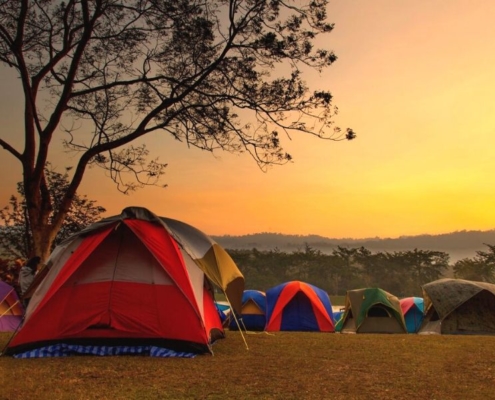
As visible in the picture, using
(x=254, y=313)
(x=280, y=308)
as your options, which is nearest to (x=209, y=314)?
(x=280, y=308)

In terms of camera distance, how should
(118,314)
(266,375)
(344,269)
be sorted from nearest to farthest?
(266,375) → (118,314) → (344,269)

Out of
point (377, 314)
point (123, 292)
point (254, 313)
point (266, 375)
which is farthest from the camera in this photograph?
point (254, 313)

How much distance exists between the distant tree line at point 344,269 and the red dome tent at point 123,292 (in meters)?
47.0

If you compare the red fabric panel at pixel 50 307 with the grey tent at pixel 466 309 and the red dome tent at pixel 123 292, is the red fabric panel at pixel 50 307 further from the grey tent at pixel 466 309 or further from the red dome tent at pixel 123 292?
the grey tent at pixel 466 309

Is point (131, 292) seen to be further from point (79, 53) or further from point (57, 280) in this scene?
point (79, 53)

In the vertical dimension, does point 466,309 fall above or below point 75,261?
below

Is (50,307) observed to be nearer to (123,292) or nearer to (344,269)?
(123,292)

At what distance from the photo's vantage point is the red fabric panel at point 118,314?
285 inches

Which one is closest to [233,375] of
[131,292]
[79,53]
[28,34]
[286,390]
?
[286,390]

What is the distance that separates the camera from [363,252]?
55969mm

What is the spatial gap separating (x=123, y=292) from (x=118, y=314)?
344 millimetres

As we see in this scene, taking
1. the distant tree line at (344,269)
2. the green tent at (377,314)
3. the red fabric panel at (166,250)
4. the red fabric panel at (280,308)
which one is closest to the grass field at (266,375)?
the red fabric panel at (166,250)

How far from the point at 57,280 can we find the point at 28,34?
36.9 feet

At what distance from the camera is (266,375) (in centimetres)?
578
